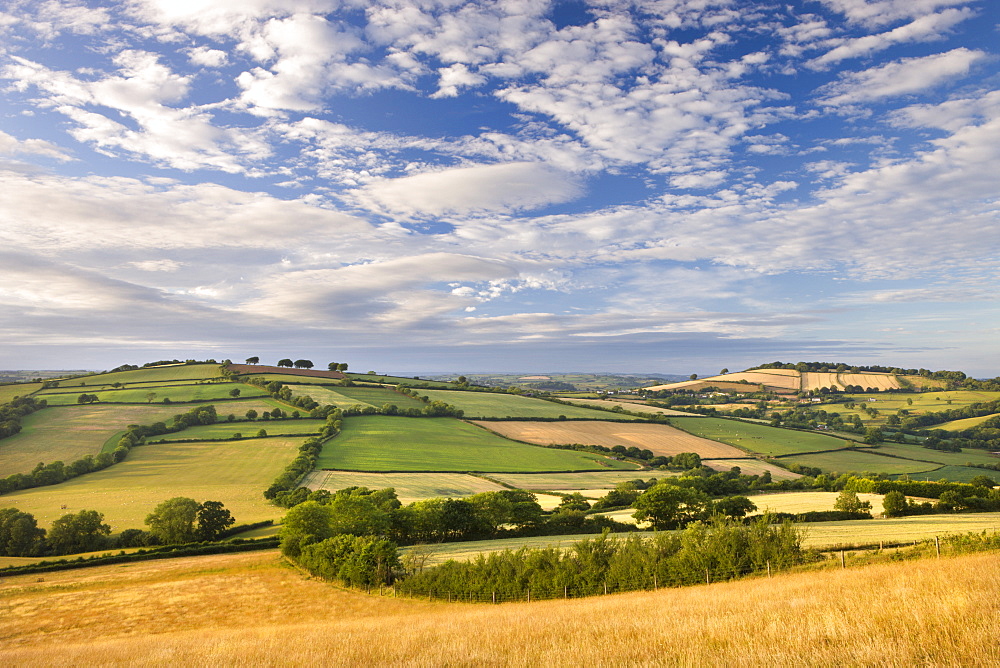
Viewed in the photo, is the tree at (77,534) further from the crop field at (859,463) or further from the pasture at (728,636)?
the crop field at (859,463)

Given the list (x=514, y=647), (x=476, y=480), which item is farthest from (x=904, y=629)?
(x=476, y=480)

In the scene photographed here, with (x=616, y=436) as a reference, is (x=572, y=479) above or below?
below

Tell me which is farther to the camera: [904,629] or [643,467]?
[643,467]

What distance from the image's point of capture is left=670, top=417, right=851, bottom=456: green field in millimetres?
100812

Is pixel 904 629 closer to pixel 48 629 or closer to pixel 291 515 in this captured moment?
pixel 48 629

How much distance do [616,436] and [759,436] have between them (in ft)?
107

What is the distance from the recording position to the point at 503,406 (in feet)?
432

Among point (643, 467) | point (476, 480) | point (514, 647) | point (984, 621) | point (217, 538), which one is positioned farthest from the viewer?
point (643, 467)

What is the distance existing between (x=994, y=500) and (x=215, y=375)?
154m

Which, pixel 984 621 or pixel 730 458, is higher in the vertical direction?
pixel 984 621

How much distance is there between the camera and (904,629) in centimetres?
827

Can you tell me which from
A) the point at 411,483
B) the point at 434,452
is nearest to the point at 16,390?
the point at 434,452

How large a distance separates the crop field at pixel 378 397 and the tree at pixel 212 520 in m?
60.0

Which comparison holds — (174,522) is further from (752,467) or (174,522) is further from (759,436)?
(759,436)
